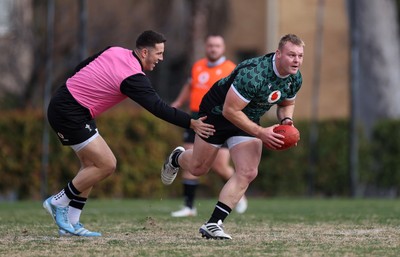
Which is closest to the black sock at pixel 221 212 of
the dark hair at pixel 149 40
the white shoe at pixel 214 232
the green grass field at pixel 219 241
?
the white shoe at pixel 214 232

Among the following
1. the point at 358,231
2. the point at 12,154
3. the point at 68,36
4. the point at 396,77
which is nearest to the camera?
the point at 358,231

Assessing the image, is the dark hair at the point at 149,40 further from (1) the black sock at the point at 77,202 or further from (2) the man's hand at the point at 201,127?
(1) the black sock at the point at 77,202

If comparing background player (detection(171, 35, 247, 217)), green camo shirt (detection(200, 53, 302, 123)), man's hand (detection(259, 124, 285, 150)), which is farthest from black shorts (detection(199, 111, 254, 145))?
background player (detection(171, 35, 247, 217))

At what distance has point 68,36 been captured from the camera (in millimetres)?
25906

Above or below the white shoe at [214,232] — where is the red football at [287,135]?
above

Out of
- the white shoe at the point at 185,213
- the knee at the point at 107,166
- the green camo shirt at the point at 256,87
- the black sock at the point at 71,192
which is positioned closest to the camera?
the green camo shirt at the point at 256,87

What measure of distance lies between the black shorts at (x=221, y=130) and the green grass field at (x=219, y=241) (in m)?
0.89

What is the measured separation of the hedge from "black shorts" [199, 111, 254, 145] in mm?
10764

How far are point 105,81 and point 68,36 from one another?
17169 mm

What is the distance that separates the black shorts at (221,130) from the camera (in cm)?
915

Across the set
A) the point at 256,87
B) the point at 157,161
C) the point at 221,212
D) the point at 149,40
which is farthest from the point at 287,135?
the point at 157,161

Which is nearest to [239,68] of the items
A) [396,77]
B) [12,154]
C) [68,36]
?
[12,154]

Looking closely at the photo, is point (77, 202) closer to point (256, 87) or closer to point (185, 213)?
point (256, 87)

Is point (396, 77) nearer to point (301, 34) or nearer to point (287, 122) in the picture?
point (301, 34)
